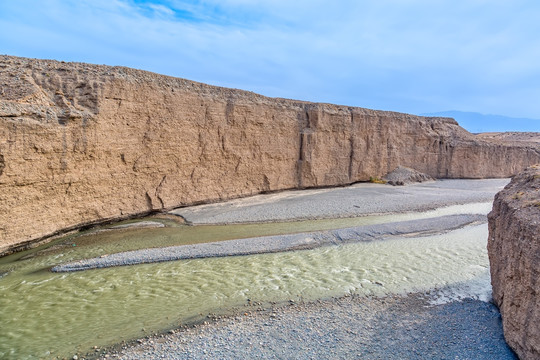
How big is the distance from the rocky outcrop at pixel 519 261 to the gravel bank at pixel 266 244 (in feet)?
14.5

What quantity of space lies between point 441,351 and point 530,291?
1.39m

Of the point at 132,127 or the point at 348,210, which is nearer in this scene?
the point at 132,127

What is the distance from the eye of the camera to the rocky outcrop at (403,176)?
20.5 m

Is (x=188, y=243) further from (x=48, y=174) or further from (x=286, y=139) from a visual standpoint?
(x=286, y=139)

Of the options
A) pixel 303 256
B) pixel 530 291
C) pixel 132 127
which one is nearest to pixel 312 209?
pixel 303 256

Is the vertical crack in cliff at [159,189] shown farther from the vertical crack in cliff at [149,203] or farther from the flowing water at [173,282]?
the flowing water at [173,282]

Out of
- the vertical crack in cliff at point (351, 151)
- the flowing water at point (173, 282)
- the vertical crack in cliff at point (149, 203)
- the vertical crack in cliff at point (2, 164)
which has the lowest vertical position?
the flowing water at point (173, 282)

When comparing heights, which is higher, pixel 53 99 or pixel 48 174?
pixel 53 99

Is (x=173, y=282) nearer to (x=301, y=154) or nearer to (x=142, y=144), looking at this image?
(x=142, y=144)

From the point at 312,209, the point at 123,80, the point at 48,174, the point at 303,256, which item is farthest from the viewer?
the point at 312,209

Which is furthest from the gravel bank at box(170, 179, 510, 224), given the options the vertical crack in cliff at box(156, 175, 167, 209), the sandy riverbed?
the sandy riverbed

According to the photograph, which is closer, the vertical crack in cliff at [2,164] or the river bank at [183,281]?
the river bank at [183,281]

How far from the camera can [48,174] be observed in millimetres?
8711

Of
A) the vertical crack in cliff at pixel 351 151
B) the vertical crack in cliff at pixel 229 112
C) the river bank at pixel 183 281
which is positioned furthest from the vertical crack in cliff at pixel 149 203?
the vertical crack in cliff at pixel 351 151
